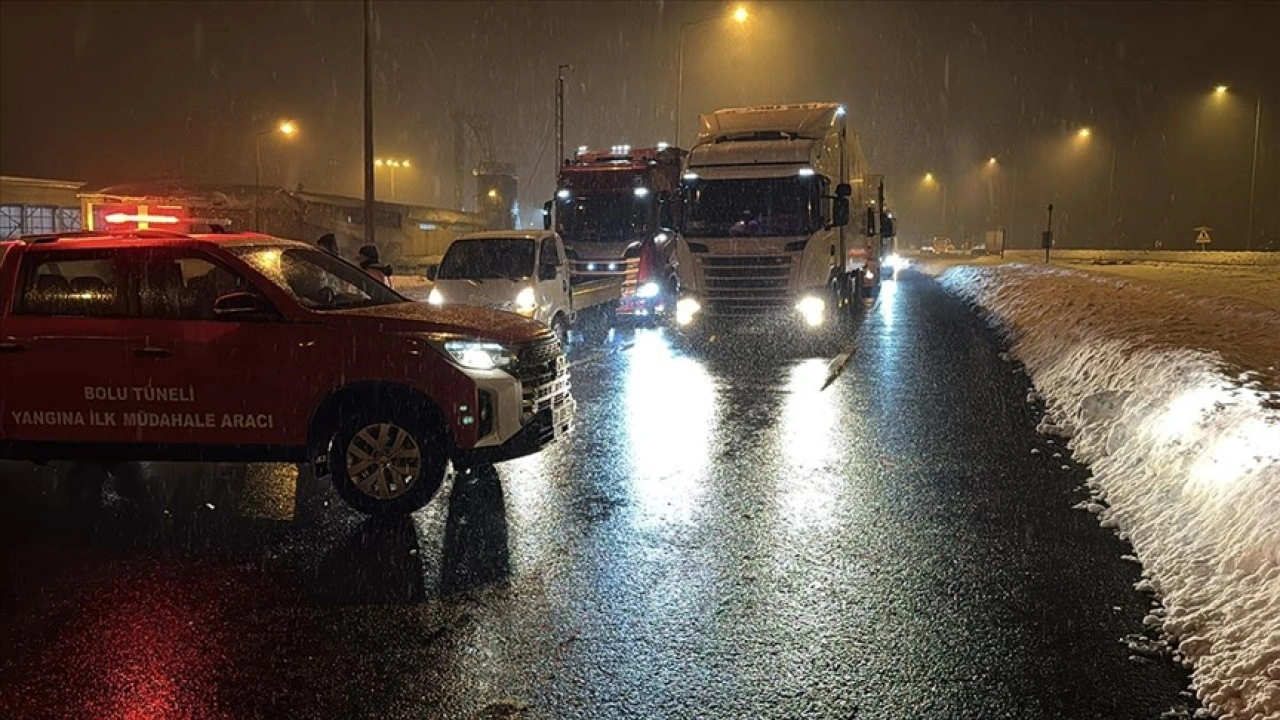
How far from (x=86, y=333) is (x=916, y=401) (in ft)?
26.9

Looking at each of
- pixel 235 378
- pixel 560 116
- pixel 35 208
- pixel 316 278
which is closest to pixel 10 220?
pixel 35 208

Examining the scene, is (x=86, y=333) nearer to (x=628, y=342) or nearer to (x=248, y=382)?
(x=248, y=382)

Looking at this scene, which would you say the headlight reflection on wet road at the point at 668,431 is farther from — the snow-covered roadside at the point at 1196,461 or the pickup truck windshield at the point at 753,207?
the pickup truck windshield at the point at 753,207

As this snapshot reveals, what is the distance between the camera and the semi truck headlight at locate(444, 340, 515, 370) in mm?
6504

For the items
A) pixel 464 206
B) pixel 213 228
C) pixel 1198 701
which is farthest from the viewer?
pixel 464 206

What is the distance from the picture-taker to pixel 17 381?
6691 millimetres

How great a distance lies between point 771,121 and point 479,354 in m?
13.5

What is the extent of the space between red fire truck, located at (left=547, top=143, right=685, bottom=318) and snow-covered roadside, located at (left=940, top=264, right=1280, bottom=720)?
7970 mm

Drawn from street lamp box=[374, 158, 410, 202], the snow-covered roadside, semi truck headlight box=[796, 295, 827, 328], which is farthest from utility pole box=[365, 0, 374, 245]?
street lamp box=[374, 158, 410, 202]

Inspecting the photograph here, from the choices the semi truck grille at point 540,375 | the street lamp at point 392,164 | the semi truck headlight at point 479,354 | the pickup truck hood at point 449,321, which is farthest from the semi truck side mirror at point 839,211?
the street lamp at point 392,164

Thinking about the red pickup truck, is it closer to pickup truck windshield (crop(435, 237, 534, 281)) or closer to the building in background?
pickup truck windshield (crop(435, 237, 534, 281))

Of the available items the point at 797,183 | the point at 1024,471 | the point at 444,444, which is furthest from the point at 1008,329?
the point at 444,444

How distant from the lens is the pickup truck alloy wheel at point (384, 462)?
6.55 meters

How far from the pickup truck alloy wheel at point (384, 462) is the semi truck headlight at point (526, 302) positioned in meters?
7.71
